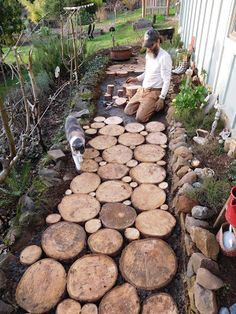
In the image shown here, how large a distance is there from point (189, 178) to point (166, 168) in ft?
1.94

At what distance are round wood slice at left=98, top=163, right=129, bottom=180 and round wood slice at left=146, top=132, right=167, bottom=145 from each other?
2.06 ft

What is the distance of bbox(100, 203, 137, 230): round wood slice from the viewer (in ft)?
7.73

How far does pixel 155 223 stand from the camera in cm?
233

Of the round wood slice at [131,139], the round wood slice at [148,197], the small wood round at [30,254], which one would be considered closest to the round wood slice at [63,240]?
the small wood round at [30,254]

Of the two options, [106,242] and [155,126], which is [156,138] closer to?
[155,126]

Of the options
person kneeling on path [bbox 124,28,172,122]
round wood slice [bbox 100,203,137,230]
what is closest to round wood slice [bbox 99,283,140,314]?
round wood slice [bbox 100,203,137,230]

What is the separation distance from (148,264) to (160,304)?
297 mm

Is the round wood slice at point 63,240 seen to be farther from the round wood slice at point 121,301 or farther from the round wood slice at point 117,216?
the round wood slice at point 121,301

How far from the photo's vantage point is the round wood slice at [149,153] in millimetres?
3139

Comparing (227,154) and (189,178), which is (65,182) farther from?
(227,154)

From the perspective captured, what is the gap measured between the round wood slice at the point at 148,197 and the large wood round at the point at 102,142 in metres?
0.90

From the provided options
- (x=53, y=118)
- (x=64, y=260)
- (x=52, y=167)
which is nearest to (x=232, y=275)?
(x=64, y=260)

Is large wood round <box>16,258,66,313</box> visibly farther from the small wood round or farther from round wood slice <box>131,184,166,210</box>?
round wood slice <box>131,184,166,210</box>

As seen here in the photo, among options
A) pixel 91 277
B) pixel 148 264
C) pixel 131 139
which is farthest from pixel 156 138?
pixel 91 277
